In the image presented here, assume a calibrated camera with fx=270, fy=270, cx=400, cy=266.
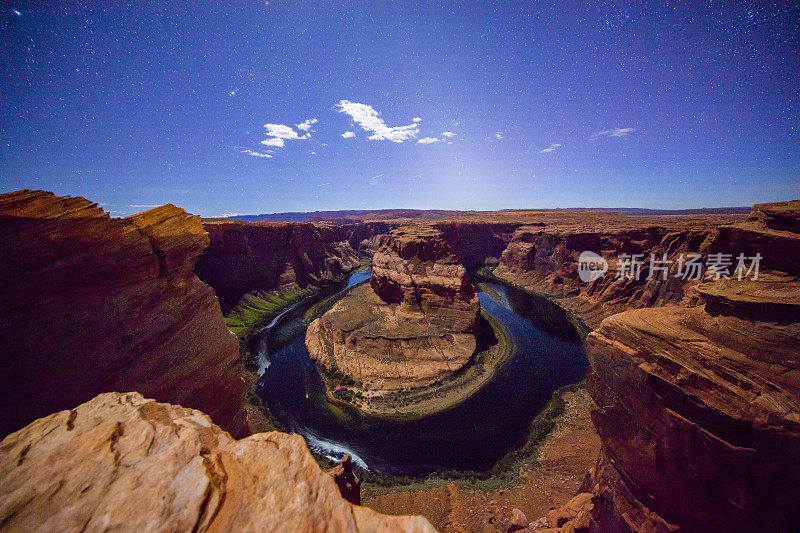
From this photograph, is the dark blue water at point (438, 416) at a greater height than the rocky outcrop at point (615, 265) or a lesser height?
lesser

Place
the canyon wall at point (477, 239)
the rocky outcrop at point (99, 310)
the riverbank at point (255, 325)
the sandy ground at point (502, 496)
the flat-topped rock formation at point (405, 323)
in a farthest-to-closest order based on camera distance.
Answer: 1. the canyon wall at point (477, 239)
2. the flat-topped rock formation at point (405, 323)
3. the riverbank at point (255, 325)
4. the sandy ground at point (502, 496)
5. the rocky outcrop at point (99, 310)

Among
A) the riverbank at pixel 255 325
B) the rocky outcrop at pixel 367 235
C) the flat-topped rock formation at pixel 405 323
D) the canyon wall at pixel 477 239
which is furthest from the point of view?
the rocky outcrop at pixel 367 235

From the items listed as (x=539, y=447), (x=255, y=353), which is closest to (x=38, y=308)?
(x=539, y=447)

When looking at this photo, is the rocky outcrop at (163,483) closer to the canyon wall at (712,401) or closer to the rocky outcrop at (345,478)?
the rocky outcrop at (345,478)

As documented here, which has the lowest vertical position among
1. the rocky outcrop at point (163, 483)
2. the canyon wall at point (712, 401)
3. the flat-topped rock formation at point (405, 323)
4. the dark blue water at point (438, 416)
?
the dark blue water at point (438, 416)

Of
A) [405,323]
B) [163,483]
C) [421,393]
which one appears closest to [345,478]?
[163,483]

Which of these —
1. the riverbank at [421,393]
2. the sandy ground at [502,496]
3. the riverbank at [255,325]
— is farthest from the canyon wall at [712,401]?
the riverbank at [255,325]

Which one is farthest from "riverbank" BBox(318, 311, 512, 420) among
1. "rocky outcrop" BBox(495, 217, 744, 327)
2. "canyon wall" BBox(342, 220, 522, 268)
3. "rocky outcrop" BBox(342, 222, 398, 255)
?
"rocky outcrop" BBox(342, 222, 398, 255)

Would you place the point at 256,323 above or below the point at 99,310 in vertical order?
below

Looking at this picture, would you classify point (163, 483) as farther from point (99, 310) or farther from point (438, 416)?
point (438, 416)
